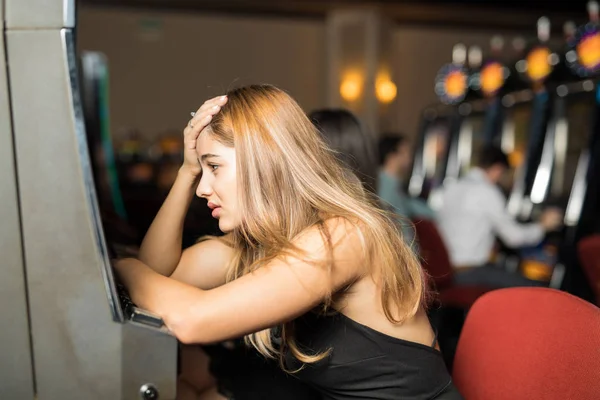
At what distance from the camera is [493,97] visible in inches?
190

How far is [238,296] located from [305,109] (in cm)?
42

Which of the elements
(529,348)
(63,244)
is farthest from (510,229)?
(63,244)

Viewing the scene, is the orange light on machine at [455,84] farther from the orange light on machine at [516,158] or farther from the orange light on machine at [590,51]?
the orange light on machine at [590,51]

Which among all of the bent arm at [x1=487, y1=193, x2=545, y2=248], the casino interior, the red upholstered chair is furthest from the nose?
the bent arm at [x1=487, y1=193, x2=545, y2=248]

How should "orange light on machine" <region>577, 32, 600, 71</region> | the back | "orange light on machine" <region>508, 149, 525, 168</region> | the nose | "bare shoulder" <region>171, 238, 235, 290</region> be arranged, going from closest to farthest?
the nose < "bare shoulder" <region>171, 238, 235, 290</region> < "orange light on machine" <region>577, 32, 600, 71</region> < the back < "orange light on machine" <region>508, 149, 525, 168</region>

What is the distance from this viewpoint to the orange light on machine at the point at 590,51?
12.0ft

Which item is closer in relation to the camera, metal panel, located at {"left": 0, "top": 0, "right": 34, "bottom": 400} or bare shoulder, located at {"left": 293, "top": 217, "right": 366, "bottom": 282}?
metal panel, located at {"left": 0, "top": 0, "right": 34, "bottom": 400}

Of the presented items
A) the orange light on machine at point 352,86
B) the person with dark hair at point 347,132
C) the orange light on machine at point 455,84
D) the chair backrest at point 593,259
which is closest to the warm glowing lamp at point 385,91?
the orange light on machine at point 352,86

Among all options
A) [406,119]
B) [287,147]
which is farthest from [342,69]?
[287,147]

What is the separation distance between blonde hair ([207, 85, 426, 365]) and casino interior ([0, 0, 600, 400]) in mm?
86

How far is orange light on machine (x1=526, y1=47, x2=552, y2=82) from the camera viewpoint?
4.18m

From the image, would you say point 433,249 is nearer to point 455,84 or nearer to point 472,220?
point 472,220

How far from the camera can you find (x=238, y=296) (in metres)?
Result: 0.93

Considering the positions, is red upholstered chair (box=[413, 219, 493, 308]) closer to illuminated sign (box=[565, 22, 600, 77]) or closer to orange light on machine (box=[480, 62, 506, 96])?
illuminated sign (box=[565, 22, 600, 77])
